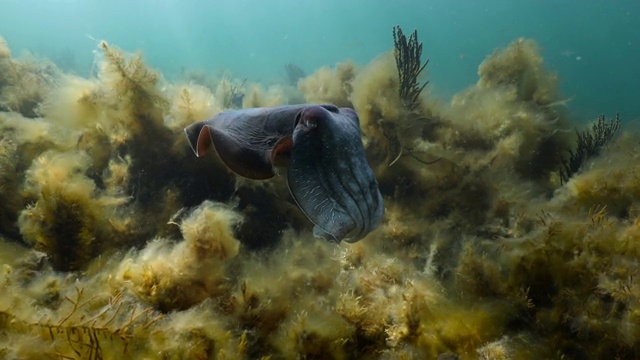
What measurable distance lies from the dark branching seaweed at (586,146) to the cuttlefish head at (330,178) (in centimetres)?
435

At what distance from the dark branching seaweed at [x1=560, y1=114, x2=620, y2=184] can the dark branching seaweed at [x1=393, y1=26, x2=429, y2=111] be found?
2.53 m

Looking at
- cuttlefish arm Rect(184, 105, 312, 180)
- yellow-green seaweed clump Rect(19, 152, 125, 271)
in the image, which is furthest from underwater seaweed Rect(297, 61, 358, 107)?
yellow-green seaweed clump Rect(19, 152, 125, 271)

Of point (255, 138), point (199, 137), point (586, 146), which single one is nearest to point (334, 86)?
point (199, 137)

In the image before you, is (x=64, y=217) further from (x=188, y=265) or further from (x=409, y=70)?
(x=409, y=70)

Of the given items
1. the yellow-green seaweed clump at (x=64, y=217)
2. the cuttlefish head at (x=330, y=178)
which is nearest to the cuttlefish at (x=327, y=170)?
the cuttlefish head at (x=330, y=178)

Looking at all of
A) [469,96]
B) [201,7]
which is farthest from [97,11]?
[469,96]

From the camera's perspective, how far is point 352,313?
241cm

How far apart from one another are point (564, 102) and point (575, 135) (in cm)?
66

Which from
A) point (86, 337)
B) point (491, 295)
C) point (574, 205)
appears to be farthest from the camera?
point (574, 205)

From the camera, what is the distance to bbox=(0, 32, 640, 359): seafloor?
221 centimetres

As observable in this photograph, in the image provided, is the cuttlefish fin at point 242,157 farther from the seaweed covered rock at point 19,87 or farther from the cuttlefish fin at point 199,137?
the seaweed covered rock at point 19,87

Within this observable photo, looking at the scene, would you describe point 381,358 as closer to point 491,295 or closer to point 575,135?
point 491,295

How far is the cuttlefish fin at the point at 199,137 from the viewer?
2.76 meters

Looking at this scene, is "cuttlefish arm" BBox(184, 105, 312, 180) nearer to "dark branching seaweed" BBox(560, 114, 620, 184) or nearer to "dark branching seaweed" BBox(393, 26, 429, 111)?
"dark branching seaweed" BBox(393, 26, 429, 111)
